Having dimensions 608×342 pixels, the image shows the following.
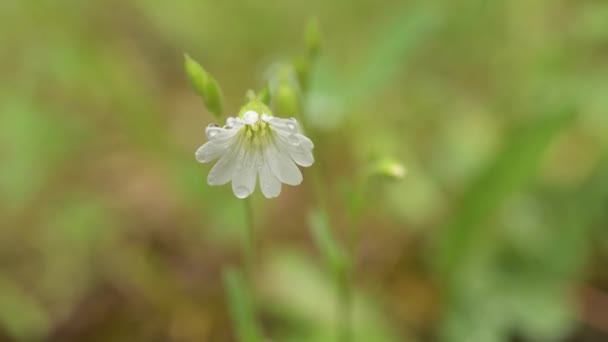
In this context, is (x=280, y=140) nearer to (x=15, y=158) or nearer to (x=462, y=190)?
(x=462, y=190)

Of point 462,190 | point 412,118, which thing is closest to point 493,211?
point 462,190

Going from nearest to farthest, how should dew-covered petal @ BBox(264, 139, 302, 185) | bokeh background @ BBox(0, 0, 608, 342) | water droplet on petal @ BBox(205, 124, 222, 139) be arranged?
water droplet on petal @ BBox(205, 124, 222, 139)
dew-covered petal @ BBox(264, 139, 302, 185)
bokeh background @ BBox(0, 0, 608, 342)

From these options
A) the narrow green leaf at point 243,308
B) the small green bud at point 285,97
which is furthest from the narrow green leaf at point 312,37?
the narrow green leaf at point 243,308

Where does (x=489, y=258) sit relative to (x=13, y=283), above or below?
above

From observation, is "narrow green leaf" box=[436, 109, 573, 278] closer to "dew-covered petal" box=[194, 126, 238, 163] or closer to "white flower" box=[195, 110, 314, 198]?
"white flower" box=[195, 110, 314, 198]

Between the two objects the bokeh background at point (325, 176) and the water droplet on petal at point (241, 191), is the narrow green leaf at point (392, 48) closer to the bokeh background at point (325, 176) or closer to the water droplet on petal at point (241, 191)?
the bokeh background at point (325, 176)

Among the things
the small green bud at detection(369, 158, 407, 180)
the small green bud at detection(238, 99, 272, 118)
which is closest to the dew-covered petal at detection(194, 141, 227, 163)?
the small green bud at detection(238, 99, 272, 118)

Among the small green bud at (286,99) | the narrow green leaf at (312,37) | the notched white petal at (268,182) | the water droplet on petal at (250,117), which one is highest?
the narrow green leaf at (312,37)

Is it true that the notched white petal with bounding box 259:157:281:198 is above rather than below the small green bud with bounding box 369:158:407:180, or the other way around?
below
